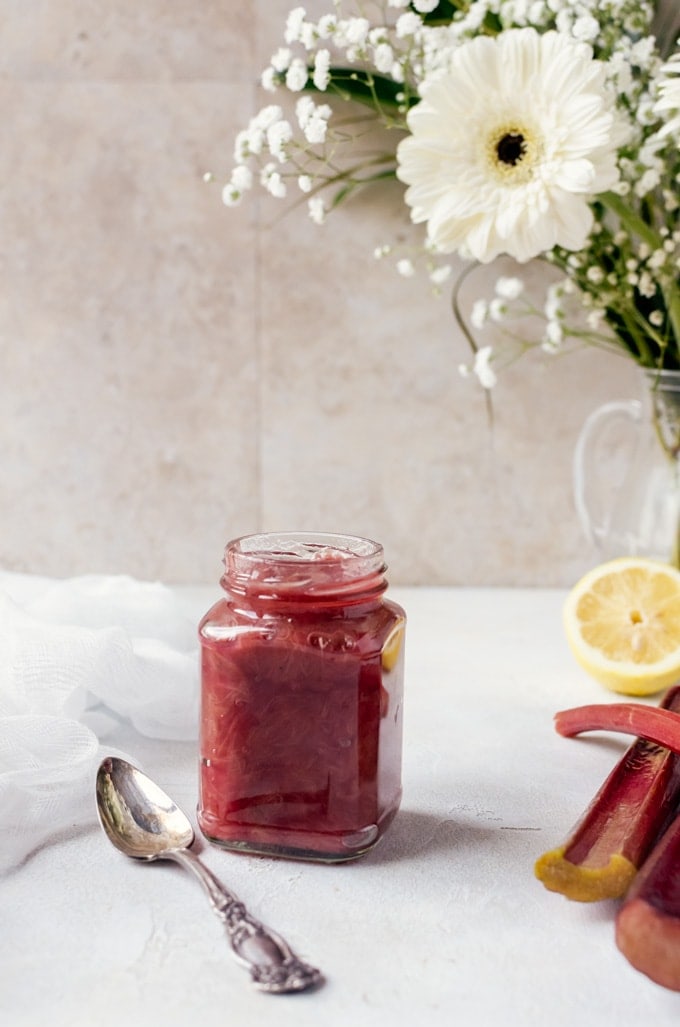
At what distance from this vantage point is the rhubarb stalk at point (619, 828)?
0.61 metres

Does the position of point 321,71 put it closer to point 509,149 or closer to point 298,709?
point 509,149

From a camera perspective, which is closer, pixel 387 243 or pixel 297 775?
pixel 297 775

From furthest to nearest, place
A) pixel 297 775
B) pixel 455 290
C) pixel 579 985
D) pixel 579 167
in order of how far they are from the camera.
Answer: pixel 455 290, pixel 579 167, pixel 297 775, pixel 579 985

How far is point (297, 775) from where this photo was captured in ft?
2.18

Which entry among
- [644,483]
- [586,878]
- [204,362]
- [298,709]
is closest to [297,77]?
[204,362]

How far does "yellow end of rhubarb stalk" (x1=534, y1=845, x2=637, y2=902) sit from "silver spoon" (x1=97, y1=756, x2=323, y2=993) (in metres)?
0.14

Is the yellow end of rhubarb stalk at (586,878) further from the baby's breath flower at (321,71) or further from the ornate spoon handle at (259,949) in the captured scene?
the baby's breath flower at (321,71)

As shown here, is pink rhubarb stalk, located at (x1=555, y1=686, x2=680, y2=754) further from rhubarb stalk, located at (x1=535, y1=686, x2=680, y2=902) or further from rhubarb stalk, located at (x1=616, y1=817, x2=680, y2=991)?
rhubarb stalk, located at (x1=616, y1=817, x2=680, y2=991)

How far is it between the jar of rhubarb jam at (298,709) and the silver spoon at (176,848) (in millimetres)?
34

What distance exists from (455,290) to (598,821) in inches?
27.5

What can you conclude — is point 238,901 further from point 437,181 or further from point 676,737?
point 437,181

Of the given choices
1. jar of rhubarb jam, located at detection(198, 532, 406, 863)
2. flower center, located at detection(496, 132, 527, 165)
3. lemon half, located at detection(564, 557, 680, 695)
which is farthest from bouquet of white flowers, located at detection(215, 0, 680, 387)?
jar of rhubarb jam, located at detection(198, 532, 406, 863)

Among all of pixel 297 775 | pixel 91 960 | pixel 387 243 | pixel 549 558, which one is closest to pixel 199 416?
pixel 387 243

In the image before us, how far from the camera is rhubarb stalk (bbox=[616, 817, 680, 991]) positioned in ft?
1.76
